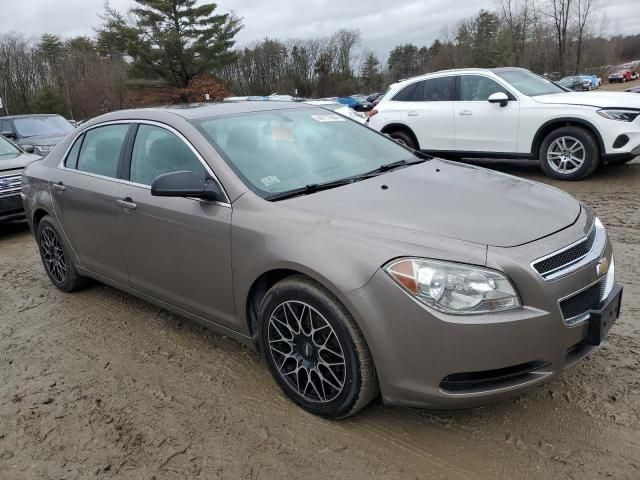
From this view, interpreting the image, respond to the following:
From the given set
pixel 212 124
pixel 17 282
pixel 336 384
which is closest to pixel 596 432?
pixel 336 384

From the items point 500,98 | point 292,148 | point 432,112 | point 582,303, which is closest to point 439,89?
point 432,112

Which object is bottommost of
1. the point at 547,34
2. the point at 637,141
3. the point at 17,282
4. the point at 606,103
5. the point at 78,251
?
the point at 17,282

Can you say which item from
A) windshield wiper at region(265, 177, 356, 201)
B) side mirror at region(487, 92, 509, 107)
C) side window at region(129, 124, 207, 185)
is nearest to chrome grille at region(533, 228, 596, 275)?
windshield wiper at region(265, 177, 356, 201)

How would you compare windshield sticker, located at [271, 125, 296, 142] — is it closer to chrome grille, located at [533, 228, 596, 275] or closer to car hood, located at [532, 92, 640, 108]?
chrome grille, located at [533, 228, 596, 275]

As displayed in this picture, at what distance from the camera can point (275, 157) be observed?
10.7 feet

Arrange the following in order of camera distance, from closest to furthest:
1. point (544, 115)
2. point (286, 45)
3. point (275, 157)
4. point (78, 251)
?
point (275, 157) → point (78, 251) → point (544, 115) → point (286, 45)

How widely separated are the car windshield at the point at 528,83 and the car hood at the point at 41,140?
9952 millimetres

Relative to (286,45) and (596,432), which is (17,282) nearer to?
(596,432)

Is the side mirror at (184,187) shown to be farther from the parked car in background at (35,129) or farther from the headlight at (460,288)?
the parked car in background at (35,129)

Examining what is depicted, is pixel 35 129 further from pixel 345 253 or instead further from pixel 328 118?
pixel 345 253

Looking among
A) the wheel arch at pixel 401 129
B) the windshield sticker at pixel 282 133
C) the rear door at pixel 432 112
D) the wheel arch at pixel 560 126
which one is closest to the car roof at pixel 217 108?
the windshield sticker at pixel 282 133

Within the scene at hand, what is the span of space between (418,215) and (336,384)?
36.4 inches

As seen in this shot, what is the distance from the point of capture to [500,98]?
796cm

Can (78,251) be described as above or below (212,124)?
below
